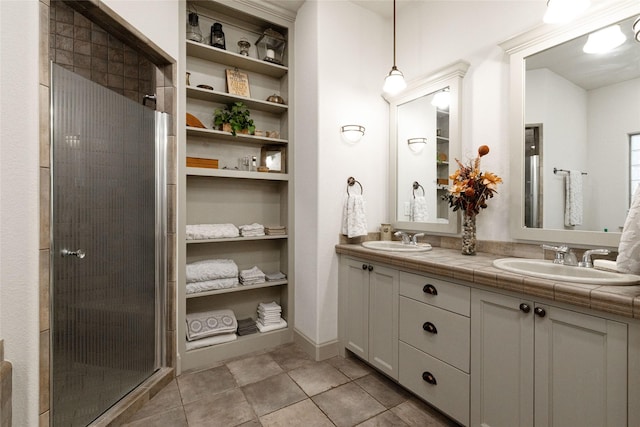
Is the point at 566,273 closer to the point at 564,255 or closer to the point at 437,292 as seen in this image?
the point at 564,255

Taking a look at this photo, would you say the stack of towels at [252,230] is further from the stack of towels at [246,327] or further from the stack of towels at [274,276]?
the stack of towels at [246,327]

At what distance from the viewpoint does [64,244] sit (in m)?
1.44

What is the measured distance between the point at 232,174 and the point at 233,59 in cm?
98

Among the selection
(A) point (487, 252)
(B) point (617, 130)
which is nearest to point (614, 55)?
(B) point (617, 130)

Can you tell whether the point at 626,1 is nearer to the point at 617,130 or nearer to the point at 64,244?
the point at 617,130

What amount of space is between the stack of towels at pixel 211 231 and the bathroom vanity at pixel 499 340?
1.10m

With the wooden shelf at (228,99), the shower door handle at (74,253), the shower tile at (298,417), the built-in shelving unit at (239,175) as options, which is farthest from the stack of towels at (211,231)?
the shower tile at (298,417)

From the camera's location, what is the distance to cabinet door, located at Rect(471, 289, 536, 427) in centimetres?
125

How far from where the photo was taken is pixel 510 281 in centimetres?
128

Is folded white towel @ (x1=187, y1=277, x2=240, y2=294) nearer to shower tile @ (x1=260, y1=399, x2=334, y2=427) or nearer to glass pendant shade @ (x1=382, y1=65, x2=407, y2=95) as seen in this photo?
shower tile @ (x1=260, y1=399, x2=334, y2=427)

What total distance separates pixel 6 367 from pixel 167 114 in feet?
5.14

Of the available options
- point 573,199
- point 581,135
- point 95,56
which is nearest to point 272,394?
point 573,199

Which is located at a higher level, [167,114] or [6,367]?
[167,114]

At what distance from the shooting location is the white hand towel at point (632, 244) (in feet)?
3.26
